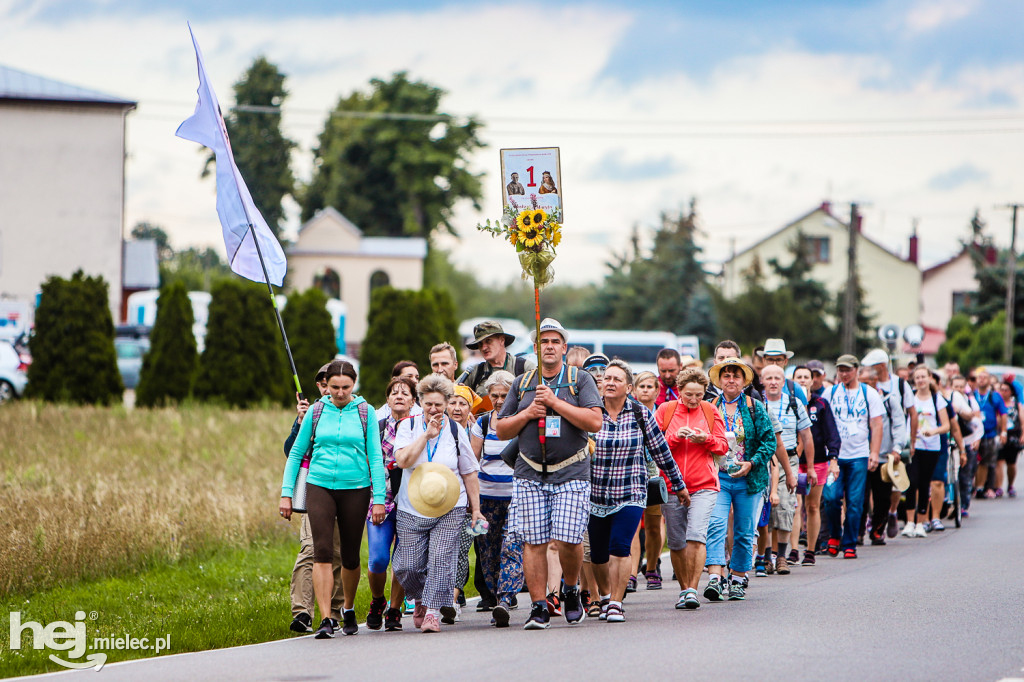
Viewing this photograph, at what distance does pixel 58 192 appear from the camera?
49312mm

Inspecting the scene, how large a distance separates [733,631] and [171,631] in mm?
3964

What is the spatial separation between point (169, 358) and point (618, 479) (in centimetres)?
2372

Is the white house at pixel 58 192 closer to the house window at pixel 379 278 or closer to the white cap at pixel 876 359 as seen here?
the house window at pixel 379 278

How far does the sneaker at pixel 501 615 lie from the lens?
931cm

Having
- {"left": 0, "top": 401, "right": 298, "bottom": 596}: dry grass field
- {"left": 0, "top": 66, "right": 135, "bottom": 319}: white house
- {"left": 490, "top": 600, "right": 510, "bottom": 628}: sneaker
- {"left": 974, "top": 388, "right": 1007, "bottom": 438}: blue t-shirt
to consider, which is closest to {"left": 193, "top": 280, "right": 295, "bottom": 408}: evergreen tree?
{"left": 0, "top": 401, "right": 298, "bottom": 596}: dry grass field

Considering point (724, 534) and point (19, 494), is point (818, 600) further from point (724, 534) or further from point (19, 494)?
point (19, 494)

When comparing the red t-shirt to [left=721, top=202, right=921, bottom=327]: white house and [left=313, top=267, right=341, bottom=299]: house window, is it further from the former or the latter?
[left=721, top=202, right=921, bottom=327]: white house

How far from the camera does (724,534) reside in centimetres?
1038

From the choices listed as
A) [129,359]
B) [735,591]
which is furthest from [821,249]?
[735,591]

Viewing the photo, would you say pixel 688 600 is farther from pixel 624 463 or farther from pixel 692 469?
pixel 624 463

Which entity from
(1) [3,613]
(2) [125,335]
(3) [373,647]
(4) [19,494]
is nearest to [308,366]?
(2) [125,335]

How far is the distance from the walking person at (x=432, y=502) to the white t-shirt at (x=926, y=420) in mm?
8419

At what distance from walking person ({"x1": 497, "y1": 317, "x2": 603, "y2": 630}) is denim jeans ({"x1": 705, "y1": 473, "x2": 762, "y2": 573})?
161 centimetres

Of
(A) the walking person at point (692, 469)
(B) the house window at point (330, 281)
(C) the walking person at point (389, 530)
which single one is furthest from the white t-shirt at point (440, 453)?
(B) the house window at point (330, 281)
